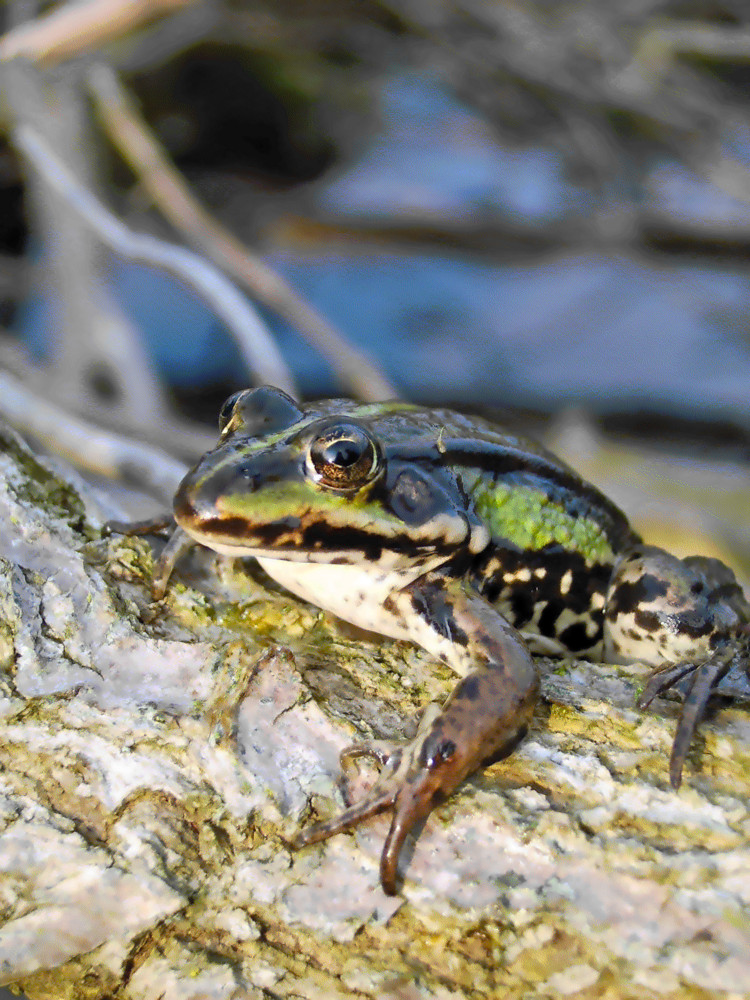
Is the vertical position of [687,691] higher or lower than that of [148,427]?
higher

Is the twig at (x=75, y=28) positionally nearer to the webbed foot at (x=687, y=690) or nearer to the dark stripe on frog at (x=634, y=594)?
the dark stripe on frog at (x=634, y=594)

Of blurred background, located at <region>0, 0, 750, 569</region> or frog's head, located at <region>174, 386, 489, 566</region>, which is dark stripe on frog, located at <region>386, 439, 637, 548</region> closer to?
frog's head, located at <region>174, 386, 489, 566</region>

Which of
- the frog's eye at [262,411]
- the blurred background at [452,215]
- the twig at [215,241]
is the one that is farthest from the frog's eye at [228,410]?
the blurred background at [452,215]

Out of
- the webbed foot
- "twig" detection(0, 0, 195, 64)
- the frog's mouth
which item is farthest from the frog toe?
"twig" detection(0, 0, 195, 64)

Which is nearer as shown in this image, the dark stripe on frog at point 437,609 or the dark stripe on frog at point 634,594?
the dark stripe on frog at point 437,609

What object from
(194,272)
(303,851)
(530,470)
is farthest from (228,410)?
(194,272)

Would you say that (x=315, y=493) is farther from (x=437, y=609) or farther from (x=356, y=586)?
(x=437, y=609)

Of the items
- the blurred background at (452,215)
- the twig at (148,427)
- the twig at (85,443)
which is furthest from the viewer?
the blurred background at (452,215)
